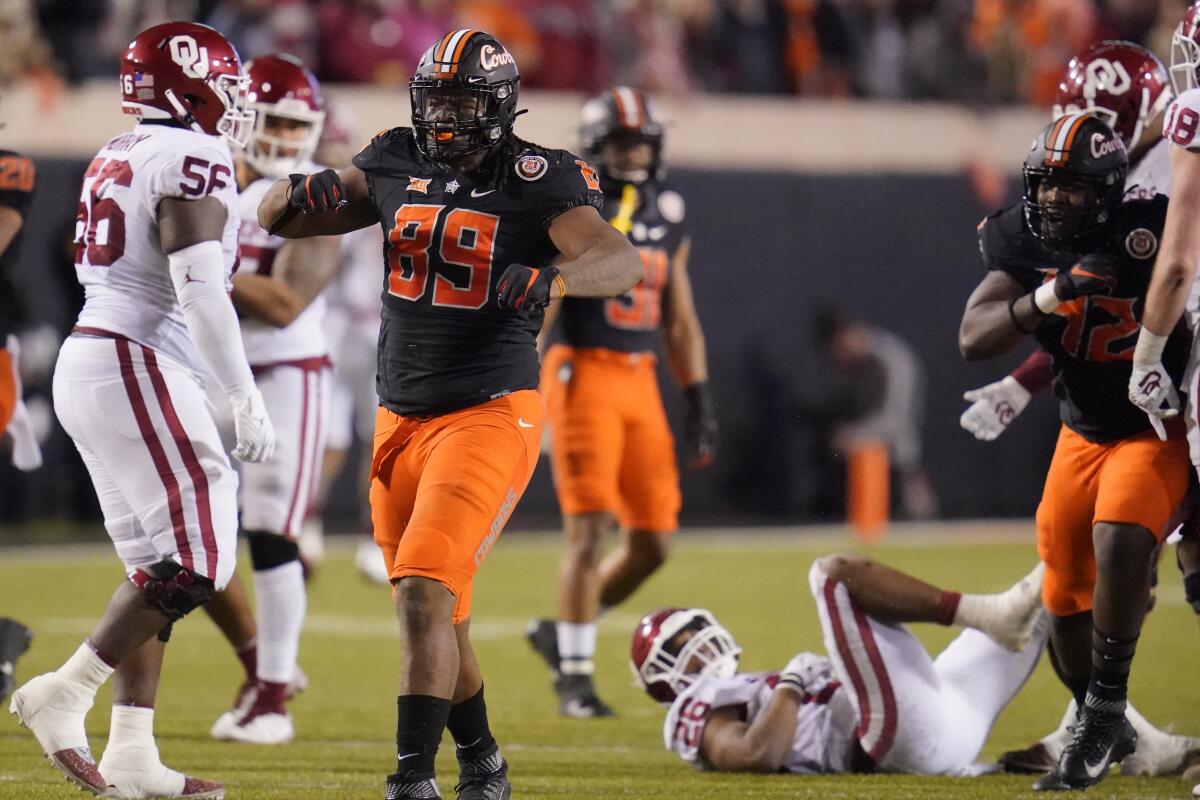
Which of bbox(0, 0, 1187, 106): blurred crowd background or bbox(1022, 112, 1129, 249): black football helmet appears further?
bbox(0, 0, 1187, 106): blurred crowd background

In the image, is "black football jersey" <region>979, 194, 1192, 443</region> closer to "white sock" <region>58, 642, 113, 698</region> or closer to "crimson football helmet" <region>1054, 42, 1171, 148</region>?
"crimson football helmet" <region>1054, 42, 1171, 148</region>

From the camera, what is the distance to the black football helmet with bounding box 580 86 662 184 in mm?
6773

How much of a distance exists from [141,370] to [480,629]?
4266 mm

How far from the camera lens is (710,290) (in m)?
14.8

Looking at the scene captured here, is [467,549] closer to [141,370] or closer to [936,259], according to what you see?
[141,370]

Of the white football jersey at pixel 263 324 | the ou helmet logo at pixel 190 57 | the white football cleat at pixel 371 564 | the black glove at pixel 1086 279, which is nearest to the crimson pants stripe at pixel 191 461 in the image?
the ou helmet logo at pixel 190 57

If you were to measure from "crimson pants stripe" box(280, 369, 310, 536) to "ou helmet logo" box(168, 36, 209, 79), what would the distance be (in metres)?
1.53

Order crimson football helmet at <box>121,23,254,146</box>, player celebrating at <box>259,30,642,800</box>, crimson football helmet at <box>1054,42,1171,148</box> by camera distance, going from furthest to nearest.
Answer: crimson football helmet at <box>1054,42,1171,148</box>
crimson football helmet at <box>121,23,254,146</box>
player celebrating at <box>259,30,642,800</box>

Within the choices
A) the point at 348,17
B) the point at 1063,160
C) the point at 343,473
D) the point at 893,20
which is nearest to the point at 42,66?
the point at 348,17

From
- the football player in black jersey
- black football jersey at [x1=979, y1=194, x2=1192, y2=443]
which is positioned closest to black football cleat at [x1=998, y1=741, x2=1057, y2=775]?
the football player in black jersey

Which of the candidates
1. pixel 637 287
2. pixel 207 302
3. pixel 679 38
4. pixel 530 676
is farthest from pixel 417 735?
pixel 679 38

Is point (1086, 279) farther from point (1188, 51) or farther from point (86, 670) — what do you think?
point (86, 670)

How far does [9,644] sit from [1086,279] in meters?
3.42

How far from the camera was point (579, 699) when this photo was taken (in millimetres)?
6492
